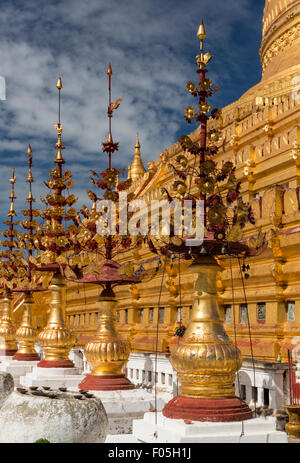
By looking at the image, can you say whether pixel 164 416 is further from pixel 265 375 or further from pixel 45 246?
pixel 45 246

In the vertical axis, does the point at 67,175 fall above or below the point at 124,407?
above

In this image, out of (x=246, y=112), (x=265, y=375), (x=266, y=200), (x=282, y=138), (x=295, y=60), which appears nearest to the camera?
(x=265, y=375)

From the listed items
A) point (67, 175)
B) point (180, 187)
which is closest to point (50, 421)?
point (180, 187)

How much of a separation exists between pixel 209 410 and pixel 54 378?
7243 mm

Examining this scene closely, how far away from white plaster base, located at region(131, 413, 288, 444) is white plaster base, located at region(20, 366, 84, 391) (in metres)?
6.37

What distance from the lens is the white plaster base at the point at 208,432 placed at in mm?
6500

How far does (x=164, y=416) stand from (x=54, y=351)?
7.51m

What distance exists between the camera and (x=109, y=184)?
37.2ft

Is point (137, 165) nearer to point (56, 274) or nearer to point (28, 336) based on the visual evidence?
point (28, 336)

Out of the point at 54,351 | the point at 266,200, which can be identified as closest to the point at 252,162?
the point at 266,200

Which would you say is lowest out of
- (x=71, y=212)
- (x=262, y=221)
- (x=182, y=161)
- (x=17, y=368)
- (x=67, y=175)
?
(x=17, y=368)

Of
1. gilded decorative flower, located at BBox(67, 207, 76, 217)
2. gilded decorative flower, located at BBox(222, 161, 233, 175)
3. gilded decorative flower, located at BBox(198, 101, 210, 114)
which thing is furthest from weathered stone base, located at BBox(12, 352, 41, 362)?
gilded decorative flower, located at BBox(198, 101, 210, 114)

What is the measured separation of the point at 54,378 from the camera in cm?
1352

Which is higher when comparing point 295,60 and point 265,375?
point 295,60
